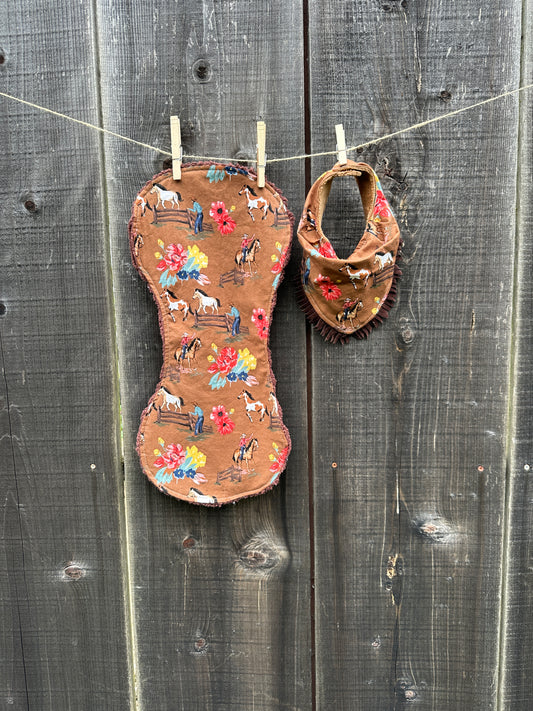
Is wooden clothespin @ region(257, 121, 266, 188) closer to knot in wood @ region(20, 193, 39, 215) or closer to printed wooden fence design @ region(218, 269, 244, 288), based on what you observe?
printed wooden fence design @ region(218, 269, 244, 288)

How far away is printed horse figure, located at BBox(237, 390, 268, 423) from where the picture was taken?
923 mm

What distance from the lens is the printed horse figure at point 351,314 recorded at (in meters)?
0.91

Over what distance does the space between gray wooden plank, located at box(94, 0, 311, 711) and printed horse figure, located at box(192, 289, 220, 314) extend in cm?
11

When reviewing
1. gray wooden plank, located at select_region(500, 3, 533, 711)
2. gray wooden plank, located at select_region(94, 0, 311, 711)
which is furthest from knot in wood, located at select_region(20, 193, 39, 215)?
gray wooden plank, located at select_region(500, 3, 533, 711)

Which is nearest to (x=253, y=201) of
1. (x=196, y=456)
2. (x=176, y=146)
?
(x=176, y=146)

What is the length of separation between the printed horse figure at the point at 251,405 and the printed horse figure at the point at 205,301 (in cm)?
16

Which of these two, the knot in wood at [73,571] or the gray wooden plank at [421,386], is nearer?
the gray wooden plank at [421,386]

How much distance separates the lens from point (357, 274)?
34.1 inches

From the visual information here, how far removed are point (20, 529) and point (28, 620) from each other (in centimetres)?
19

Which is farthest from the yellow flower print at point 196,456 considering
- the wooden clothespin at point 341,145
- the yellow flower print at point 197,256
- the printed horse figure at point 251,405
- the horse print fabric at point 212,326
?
the wooden clothespin at point 341,145

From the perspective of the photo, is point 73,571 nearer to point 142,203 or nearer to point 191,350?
point 191,350

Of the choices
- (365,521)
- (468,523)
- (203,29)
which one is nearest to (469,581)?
(468,523)

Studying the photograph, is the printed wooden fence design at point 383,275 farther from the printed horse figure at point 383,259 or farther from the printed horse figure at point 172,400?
the printed horse figure at point 172,400

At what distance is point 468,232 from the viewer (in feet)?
3.05
